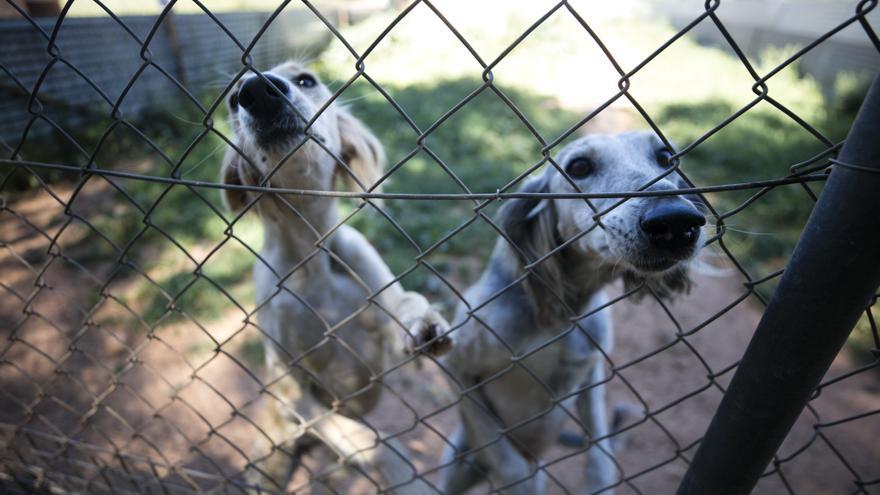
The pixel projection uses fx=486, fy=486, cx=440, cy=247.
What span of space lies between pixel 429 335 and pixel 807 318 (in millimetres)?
1106

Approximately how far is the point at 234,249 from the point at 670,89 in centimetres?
916

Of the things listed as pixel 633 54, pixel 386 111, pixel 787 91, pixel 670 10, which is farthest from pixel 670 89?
pixel 670 10

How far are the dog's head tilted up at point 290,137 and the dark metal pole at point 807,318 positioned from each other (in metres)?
1.03

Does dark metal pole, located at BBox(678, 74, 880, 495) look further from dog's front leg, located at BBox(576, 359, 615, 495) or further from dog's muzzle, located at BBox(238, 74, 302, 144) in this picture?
dog's muzzle, located at BBox(238, 74, 302, 144)

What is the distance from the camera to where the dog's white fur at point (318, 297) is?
6.30ft

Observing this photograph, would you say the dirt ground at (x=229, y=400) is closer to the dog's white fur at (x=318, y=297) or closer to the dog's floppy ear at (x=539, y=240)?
the dog's white fur at (x=318, y=297)

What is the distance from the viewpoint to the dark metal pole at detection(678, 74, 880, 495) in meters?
0.73

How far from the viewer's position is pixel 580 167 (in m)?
2.00

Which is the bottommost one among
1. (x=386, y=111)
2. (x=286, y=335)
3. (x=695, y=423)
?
(x=286, y=335)

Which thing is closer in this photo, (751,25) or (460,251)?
(460,251)

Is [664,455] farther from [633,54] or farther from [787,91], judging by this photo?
[633,54]

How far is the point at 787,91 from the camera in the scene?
955 centimetres

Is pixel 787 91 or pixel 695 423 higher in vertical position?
pixel 787 91

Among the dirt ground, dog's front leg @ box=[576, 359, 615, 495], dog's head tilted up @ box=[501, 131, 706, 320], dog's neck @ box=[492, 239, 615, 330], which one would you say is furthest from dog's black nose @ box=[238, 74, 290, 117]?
dog's front leg @ box=[576, 359, 615, 495]
